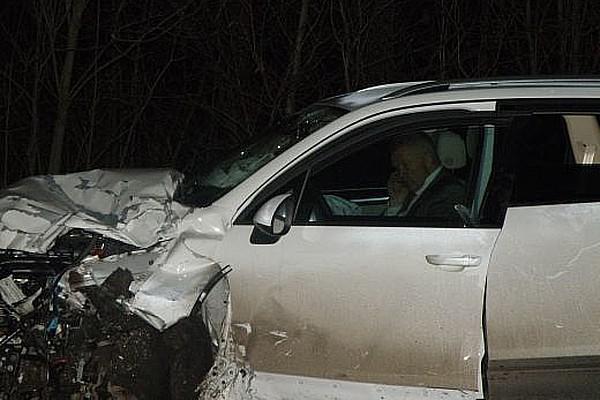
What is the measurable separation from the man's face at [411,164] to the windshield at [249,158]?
369 millimetres

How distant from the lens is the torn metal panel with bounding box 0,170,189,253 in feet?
13.5

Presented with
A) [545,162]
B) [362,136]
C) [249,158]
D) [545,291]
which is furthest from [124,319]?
[545,162]

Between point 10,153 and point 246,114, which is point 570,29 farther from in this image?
point 10,153

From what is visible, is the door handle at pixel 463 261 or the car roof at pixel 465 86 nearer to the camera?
the door handle at pixel 463 261

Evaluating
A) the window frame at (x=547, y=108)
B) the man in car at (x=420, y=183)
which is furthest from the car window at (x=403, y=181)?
the window frame at (x=547, y=108)

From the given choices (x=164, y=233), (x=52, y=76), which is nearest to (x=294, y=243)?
(x=164, y=233)

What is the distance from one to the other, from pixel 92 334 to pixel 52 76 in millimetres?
7233

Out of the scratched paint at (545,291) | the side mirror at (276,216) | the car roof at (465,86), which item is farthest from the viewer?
the car roof at (465,86)

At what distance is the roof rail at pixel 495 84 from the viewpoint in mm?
4109

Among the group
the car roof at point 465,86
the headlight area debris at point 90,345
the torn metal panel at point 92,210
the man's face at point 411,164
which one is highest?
the car roof at point 465,86

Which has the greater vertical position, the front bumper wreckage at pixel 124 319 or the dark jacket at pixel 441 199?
the dark jacket at pixel 441 199

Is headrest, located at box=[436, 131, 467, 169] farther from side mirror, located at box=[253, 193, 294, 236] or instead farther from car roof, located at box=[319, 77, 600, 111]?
side mirror, located at box=[253, 193, 294, 236]

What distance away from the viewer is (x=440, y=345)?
379 cm

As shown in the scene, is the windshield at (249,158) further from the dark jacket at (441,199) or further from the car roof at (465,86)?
the dark jacket at (441,199)
